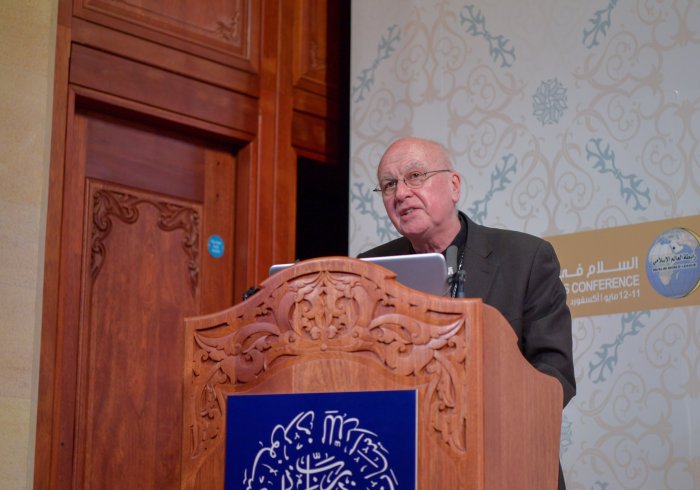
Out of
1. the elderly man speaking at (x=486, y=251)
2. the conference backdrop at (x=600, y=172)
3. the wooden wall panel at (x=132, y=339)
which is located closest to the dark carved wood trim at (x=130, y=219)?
the wooden wall panel at (x=132, y=339)

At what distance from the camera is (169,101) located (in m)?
3.76

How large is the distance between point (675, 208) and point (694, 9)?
0.60 meters

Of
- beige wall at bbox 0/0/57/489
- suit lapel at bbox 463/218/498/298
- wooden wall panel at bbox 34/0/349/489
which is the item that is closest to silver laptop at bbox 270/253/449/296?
suit lapel at bbox 463/218/498/298

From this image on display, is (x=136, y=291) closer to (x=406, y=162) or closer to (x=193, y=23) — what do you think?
(x=193, y=23)

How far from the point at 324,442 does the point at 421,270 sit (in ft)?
1.22

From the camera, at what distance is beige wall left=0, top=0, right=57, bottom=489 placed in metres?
3.09

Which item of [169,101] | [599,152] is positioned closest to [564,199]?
[599,152]

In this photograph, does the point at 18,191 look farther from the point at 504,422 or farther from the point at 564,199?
the point at 504,422

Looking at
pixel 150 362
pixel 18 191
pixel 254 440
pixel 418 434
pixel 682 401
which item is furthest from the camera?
pixel 150 362

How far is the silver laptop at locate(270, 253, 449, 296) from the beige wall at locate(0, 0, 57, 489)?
1506 mm

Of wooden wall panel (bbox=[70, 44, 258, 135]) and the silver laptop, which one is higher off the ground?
wooden wall panel (bbox=[70, 44, 258, 135])

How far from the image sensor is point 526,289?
7.76 feet

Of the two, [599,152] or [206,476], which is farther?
[599,152]

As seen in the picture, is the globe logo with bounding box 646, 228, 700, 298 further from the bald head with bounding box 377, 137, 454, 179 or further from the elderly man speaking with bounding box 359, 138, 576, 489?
the bald head with bounding box 377, 137, 454, 179
